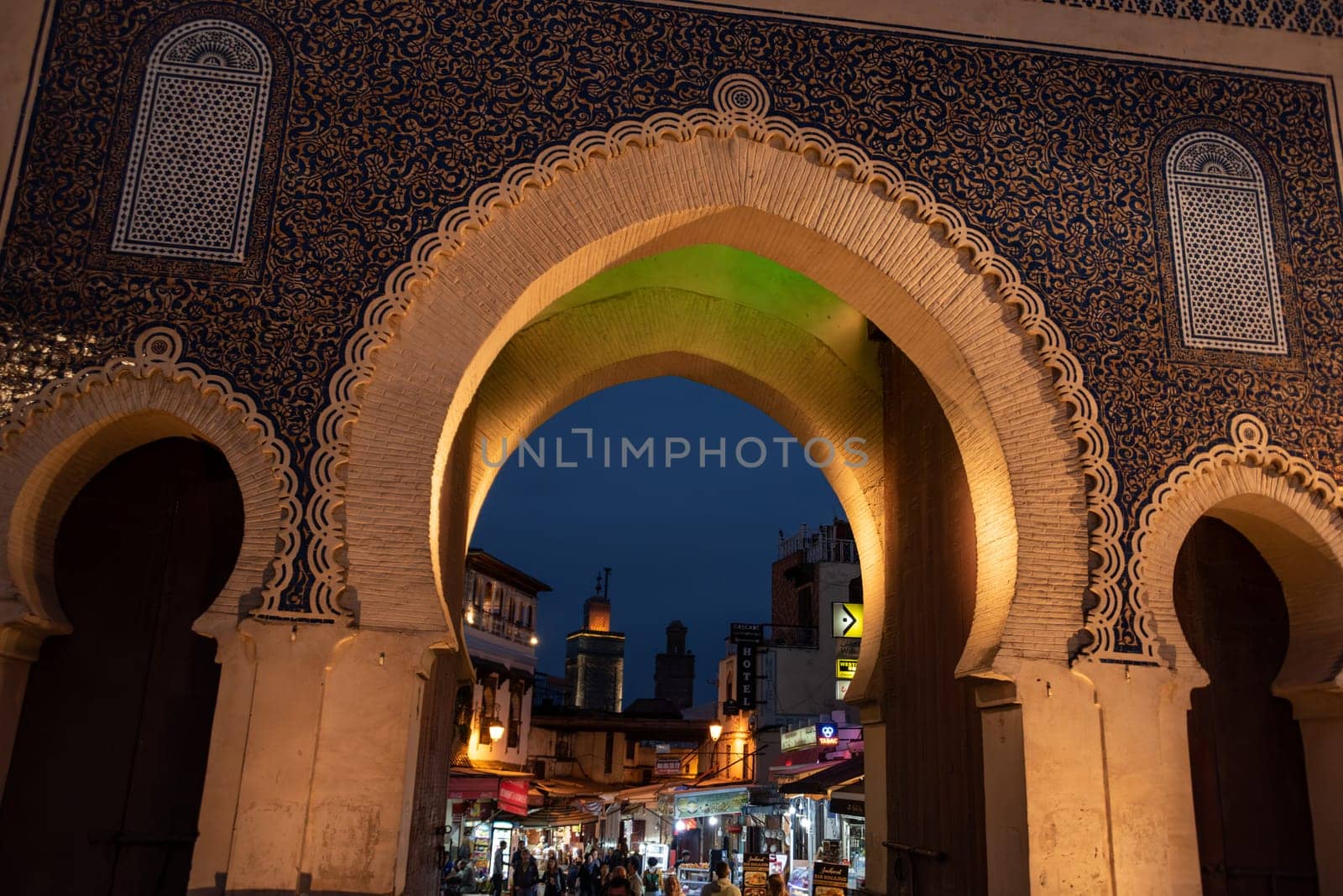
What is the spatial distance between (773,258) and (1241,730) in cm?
337

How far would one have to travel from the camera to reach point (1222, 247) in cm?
590

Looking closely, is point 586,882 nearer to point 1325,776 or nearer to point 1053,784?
point 1325,776

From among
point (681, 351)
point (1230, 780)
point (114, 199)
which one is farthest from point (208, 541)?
point (1230, 780)

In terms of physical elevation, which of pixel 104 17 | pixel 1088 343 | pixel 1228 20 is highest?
pixel 1228 20

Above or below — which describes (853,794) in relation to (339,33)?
below

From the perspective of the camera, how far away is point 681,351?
8109 mm

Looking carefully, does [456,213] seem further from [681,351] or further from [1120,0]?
[1120,0]

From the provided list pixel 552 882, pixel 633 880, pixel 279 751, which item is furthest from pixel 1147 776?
pixel 552 882

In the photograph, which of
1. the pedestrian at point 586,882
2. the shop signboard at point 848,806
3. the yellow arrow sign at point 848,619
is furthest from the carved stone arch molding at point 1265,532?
the yellow arrow sign at point 848,619

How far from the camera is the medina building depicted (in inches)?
191

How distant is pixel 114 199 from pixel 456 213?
1.53 metres

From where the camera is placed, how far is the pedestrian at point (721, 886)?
6.07 meters

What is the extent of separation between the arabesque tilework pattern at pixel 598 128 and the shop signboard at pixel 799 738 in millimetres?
12344

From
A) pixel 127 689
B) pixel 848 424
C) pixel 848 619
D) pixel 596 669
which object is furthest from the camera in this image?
pixel 596 669
